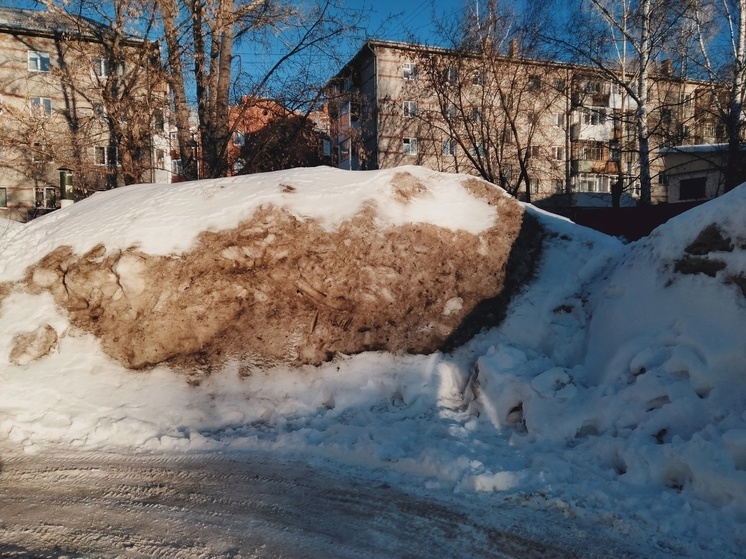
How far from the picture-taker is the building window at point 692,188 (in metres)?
27.5

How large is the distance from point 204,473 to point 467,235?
4230 mm

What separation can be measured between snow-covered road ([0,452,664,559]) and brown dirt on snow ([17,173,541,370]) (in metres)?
1.96

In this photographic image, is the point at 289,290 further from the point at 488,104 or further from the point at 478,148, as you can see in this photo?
the point at 488,104

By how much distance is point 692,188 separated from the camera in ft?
93.0

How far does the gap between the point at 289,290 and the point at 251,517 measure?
3.30 meters

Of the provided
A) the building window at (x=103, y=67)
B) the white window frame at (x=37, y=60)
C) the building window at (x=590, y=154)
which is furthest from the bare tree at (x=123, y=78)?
the building window at (x=590, y=154)

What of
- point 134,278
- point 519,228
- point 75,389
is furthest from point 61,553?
point 519,228

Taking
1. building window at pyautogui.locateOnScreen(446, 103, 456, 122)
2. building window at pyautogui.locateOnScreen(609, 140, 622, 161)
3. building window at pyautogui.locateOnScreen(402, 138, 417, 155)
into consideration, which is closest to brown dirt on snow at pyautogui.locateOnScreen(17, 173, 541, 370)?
building window at pyautogui.locateOnScreen(446, 103, 456, 122)

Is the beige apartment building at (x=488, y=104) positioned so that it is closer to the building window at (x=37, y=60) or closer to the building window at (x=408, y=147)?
the building window at (x=408, y=147)

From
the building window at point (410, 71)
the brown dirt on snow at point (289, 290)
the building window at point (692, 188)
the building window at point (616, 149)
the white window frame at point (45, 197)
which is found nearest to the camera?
the brown dirt on snow at point (289, 290)

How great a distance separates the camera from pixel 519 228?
6.94m

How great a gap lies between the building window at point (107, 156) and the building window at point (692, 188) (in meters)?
27.4

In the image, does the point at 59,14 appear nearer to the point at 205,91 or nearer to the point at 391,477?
the point at 205,91

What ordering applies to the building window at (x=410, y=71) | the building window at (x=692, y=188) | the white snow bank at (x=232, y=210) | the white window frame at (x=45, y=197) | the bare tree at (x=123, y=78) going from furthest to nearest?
the white window frame at (x=45, y=197) < the building window at (x=692, y=188) < the building window at (x=410, y=71) < the bare tree at (x=123, y=78) < the white snow bank at (x=232, y=210)
